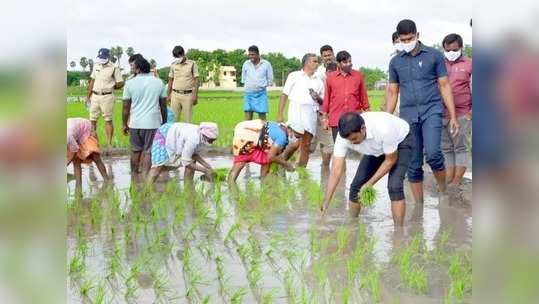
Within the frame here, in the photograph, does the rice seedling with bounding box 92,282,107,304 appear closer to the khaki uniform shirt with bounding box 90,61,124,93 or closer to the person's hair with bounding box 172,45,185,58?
the khaki uniform shirt with bounding box 90,61,124,93

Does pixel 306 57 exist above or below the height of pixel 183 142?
above

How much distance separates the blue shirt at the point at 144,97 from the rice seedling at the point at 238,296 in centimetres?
456

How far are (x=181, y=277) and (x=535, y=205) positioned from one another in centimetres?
353

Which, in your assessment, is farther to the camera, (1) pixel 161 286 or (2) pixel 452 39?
(2) pixel 452 39

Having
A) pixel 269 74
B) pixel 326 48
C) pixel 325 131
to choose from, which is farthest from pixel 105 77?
pixel 325 131

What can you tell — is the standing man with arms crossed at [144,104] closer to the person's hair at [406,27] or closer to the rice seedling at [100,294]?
the person's hair at [406,27]

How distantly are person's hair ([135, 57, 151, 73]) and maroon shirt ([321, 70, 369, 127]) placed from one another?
198 cm

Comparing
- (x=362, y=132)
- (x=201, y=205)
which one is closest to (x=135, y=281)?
(x=362, y=132)

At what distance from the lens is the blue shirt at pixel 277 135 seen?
793 cm

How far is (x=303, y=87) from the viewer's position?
9.22 metres

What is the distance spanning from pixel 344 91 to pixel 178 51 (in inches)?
127

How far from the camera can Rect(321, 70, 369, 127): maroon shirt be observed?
8453mm

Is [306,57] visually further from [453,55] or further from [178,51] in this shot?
[178,51]

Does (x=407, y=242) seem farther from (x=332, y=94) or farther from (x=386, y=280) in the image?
(x=332, y=94)
